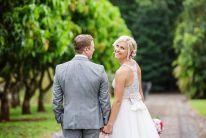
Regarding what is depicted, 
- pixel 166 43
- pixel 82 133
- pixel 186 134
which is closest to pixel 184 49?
pixel 166 43

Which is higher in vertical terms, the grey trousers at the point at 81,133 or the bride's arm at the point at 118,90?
the bride's arm at the point at 118,90

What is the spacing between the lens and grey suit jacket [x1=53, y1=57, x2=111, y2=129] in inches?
306

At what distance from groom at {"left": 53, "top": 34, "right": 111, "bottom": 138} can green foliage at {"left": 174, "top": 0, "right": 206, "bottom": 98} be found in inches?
1402

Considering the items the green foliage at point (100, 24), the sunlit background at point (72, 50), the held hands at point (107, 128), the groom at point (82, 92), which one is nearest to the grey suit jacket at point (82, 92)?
the groom at point (82, 92)

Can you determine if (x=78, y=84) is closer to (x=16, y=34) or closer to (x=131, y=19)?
(x=16, y=34)

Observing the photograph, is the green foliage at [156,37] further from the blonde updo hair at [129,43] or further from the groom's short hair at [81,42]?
the groom's short hair at [81,42]

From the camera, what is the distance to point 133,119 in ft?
28.6

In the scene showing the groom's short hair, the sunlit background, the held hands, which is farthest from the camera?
the sunlit background

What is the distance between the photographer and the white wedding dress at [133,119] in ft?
27.9

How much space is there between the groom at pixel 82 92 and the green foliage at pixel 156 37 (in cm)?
5630

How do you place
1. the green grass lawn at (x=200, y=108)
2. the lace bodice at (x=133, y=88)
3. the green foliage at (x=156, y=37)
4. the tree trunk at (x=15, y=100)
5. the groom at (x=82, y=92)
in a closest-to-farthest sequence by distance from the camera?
the groom at (x=82, y=92)
the lace bodice at (x=133, y=88)
the green grass lawn at (x=200, y=108)
the tree trunk at (x=15, y=100)
the green foliage at (x=156, y=37)

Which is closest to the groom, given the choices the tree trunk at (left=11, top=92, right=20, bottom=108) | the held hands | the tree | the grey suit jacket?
the grey suit jacket

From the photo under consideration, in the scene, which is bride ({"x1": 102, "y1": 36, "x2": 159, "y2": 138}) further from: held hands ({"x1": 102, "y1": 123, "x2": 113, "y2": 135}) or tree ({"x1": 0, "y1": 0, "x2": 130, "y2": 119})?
tree ({"x1": 0, "y1": 0, "x2": 130, "y2": 119})

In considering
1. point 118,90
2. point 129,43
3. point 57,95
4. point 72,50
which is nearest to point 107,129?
point 118,90
